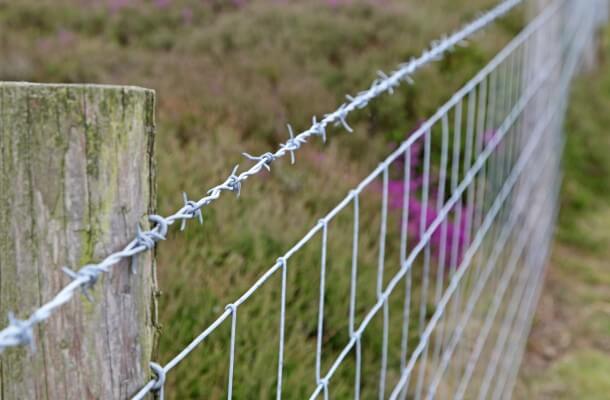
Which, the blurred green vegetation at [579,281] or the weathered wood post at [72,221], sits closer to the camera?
the weathered wood post at [72,221]

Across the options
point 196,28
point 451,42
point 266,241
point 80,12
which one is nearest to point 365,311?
point 266,241

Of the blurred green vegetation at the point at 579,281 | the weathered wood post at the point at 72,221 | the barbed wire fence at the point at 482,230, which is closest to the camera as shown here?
the weathered wood post at the point at 72,221

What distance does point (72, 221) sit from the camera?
0.83 metres

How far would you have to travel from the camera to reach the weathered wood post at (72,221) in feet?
2.66

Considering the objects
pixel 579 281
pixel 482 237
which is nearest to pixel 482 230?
pixel 482 237

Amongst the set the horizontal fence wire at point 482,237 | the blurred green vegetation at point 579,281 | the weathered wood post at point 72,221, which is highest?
the weathered wood post at point 72,221

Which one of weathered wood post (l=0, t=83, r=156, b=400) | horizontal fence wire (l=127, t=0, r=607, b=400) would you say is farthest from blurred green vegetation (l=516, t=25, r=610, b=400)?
weathered wood post (l=0, t=83, r=156, b=400)

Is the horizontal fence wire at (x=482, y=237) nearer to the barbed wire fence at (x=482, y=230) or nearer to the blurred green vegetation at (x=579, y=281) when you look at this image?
the barbed wire fence at (x=482, y=230)

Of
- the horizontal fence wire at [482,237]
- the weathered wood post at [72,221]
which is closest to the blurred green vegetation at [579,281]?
the horizontal fence wire at [482,237]

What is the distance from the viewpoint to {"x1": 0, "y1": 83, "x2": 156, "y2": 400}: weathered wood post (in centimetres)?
81

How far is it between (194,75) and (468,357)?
7.22ft

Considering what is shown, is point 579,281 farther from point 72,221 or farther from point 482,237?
point 72,221

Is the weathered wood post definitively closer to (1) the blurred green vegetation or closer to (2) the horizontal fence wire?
(2) the horizontal fence wire

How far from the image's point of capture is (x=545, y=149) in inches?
186
